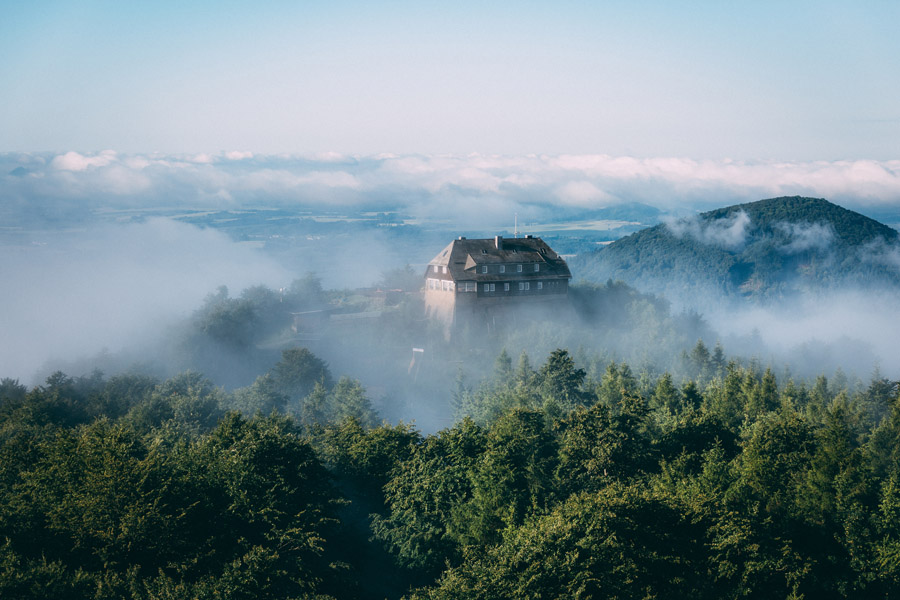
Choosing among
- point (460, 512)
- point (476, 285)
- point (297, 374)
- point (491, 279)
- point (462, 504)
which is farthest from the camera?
point (491, 279)

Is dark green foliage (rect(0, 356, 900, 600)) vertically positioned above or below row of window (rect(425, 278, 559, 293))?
below

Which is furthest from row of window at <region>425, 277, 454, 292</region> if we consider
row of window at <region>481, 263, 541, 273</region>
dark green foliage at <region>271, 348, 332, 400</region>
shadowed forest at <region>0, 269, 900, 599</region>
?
shadowed forest at <region>0, 269, 900, 599</region>

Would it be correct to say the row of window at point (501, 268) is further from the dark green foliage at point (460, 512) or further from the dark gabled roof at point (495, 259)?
the dark green foliage at point (460, 512)

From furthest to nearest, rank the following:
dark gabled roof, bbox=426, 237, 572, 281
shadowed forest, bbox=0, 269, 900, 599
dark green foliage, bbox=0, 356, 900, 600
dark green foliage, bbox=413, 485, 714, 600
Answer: dark gabled roof, bbox=426, 237, 572, 281
shadowed forest, bbox=0, 269, 900, 599
dark green foliage, bbox=0, 356, 900, 600
dark green foliage, bbox=413, 485, 714, 600

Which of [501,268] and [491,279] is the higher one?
[501,268]

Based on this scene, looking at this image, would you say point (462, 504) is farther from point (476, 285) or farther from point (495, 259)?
point (495, 259)

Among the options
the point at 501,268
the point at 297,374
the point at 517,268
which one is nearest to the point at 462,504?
the point at 297,374

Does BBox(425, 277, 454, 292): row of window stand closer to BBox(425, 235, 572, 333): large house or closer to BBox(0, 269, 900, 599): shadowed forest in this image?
BBox(425, 235, 572, 333): large house

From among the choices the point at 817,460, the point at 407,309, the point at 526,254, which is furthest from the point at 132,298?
the point at 817,460

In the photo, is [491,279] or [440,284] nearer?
[491,279]
